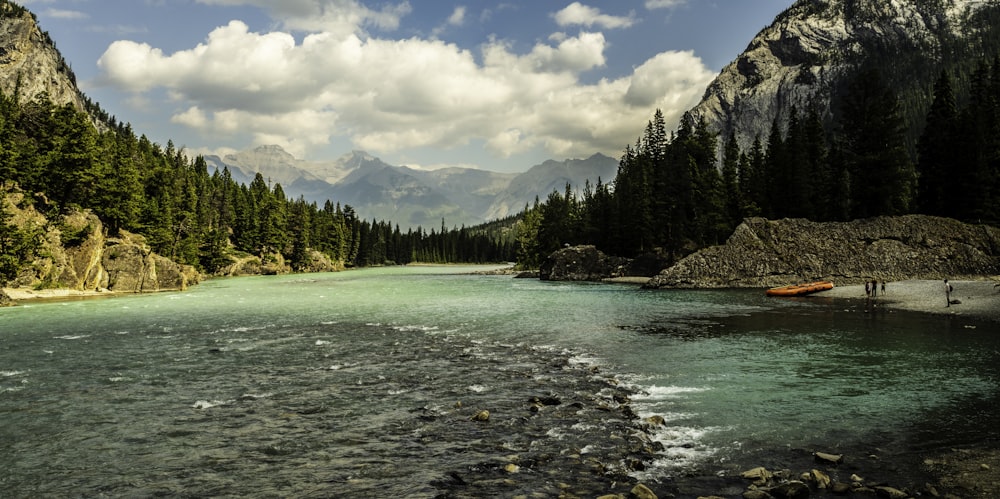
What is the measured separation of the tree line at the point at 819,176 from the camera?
7462 cm

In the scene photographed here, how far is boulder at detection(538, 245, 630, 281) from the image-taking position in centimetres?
10275

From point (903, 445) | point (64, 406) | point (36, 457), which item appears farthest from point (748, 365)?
point (64, 406)

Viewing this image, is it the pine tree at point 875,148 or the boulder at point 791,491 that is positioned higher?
the pine tree at point 875,148

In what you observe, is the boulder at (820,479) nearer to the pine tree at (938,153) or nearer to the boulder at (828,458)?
the boulder at (828,458)

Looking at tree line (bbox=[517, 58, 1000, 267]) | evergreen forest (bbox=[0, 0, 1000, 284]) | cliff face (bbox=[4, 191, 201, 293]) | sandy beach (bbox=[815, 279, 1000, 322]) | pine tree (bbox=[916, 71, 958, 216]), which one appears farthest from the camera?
pine tree (bbox=[916, 71, 958, 216])

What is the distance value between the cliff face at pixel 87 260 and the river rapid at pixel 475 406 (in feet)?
119

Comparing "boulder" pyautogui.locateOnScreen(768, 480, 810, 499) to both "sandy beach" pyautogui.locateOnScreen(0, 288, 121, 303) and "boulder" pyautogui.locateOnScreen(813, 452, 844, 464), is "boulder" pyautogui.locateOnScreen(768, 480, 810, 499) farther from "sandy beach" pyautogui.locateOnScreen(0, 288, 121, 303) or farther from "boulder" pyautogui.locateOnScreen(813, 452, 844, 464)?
"sandy beach" pyautogui.locateOnScreen(0, 288, 121, 303)

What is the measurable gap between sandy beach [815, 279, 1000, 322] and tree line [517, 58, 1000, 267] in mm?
23485

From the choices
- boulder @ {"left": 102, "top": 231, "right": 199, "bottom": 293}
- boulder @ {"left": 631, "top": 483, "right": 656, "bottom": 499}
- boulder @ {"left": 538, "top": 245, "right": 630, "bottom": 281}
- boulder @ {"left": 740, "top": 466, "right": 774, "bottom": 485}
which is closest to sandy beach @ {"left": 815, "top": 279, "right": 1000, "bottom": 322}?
boulder @ {"left": 740, "top": 466, "right": 774, "bottom": 485}

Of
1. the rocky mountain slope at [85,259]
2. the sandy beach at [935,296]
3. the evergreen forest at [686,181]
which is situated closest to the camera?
the sandy beach at [935,296]

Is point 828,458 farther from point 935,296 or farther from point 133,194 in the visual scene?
point 133,194

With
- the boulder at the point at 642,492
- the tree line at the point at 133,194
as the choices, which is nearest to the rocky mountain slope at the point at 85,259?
the tree line at the point at 133,194

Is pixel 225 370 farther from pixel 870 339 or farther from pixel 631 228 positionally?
pixel 631 228

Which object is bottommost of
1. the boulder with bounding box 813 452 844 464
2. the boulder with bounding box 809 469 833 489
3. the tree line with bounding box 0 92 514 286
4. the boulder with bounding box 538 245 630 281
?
the boulder with bounding box 813 452 844 464
